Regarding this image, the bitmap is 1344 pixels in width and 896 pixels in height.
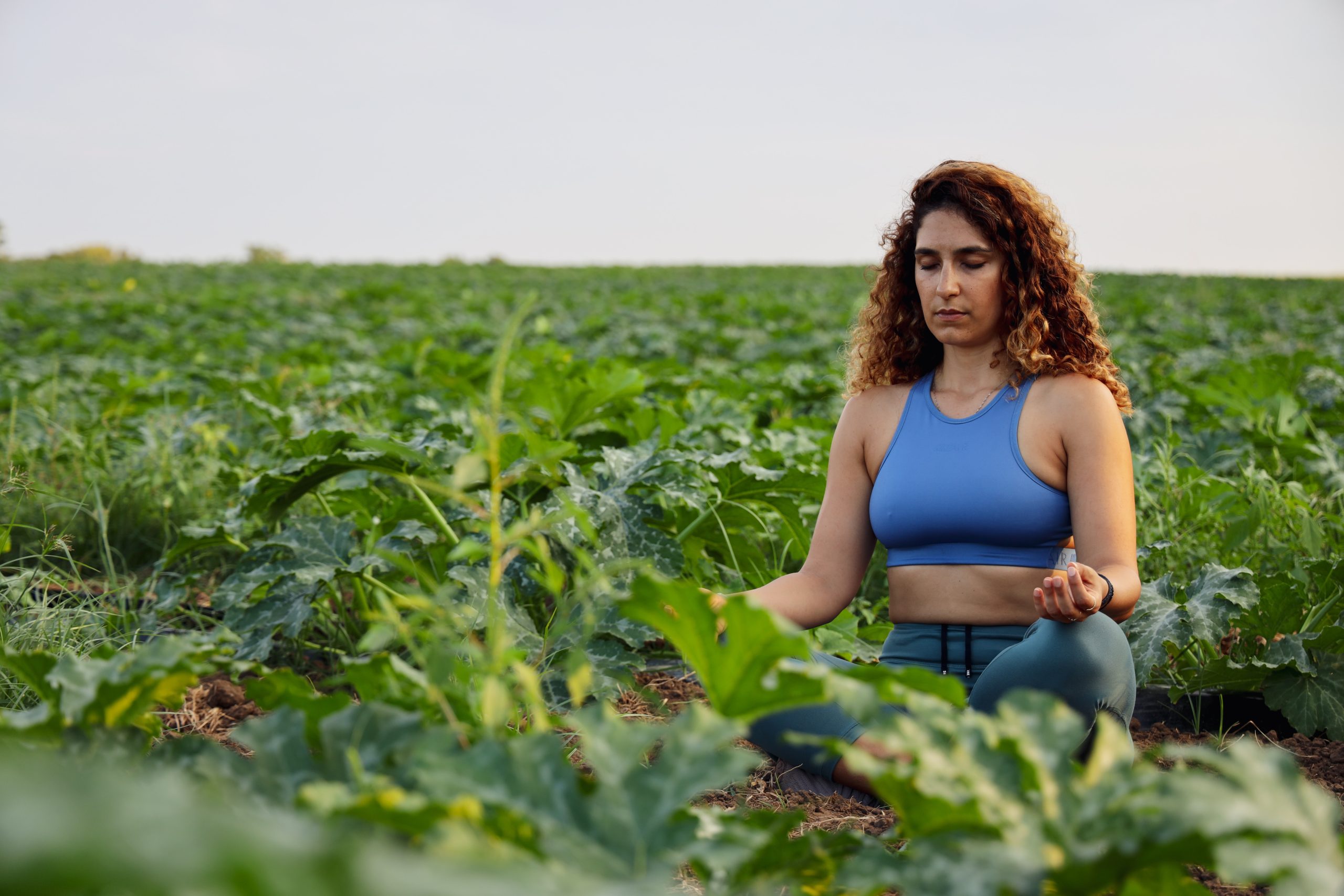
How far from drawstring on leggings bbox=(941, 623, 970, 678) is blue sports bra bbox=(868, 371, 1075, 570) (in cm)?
15

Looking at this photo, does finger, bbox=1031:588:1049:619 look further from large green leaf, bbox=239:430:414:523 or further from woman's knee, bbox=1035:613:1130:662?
large green leaf, bbox=239:430:414:523

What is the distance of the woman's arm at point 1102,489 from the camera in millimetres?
2102

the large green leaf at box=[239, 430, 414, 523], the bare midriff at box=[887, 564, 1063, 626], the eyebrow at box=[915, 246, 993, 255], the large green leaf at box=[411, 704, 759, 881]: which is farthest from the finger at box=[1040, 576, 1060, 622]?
the large green leaf at box=[239, 430, 414, 523]

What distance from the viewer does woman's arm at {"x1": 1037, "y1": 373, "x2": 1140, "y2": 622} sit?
6.89ft

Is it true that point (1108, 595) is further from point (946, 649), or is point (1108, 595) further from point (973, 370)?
point (973, 370)

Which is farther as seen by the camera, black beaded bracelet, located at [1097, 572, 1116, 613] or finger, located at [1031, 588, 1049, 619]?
black beaded bracelet, located at [1097, 572, 1116, 613]

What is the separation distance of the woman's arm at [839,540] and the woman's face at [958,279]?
32 cm

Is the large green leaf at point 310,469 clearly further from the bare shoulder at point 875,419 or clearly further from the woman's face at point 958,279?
the woman's face at point 958,279

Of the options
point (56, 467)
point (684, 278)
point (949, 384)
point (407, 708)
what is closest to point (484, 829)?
point (407, 708)

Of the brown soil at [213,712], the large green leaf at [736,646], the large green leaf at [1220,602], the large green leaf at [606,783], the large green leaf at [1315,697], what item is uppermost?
the large green leaf at [736,646]

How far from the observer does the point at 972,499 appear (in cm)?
224

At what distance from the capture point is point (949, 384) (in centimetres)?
248

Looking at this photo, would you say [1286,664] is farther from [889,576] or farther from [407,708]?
[407,708]

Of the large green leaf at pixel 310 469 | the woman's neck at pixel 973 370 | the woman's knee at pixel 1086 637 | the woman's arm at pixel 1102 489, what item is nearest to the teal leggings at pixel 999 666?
the woman's knee at pixel 1086 637
